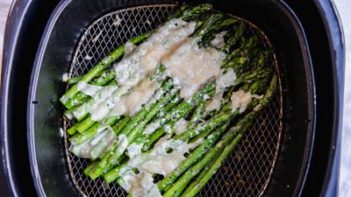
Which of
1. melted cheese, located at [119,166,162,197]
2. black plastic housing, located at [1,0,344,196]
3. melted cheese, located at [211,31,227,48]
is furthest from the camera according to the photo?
melted cheese, located at [211,31,227,48]

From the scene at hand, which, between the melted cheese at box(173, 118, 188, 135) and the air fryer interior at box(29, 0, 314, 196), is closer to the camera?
the air fryer interior at box(29, 0, 314, 196)

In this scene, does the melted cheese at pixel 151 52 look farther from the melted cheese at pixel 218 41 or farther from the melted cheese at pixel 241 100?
the melted cheese at pixel 241 100

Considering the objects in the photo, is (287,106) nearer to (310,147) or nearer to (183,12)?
(310,147)

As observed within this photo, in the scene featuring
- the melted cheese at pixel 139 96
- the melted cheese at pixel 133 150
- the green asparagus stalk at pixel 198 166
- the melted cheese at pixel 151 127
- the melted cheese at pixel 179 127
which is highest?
the melted cheese at pixel 139 96

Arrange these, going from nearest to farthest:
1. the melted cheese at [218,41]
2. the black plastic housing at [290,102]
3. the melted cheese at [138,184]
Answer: the black plastic housing at [290,102], the melted cheese at [138,184], the melted cheese at [218,41]

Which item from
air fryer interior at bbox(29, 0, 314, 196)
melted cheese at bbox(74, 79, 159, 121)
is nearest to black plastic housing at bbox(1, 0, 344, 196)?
air fryer interior at bbox(29, 0, 314, 196)

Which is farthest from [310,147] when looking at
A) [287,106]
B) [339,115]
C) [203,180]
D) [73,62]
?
[73,62]

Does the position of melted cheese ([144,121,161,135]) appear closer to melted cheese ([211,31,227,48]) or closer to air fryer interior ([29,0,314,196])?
air fryer interior ([29,0,314,196])

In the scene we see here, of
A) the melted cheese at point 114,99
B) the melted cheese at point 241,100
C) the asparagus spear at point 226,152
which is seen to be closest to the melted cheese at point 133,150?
the melted cheese at point 114,99
